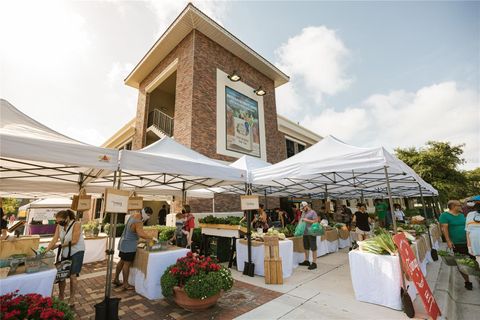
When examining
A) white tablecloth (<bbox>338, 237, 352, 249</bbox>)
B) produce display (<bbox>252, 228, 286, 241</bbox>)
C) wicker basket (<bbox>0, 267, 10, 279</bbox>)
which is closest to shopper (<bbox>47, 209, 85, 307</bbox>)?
wicker basket (<bbox>0, 267, 10, 279</bbox>)

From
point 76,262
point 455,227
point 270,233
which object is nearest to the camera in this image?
point 76,262

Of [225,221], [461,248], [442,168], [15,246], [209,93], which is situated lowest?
[461,248]

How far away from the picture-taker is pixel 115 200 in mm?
3418

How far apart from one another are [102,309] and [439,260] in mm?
9649

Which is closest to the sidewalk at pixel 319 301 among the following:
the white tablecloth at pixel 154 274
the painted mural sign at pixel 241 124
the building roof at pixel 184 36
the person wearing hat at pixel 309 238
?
the person wearing hat at pixel 309 238

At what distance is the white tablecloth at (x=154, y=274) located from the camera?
4344mm

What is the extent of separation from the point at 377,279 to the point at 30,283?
543 centimetres

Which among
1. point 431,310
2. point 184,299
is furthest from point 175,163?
point 431,310

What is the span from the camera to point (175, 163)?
4.43 metres

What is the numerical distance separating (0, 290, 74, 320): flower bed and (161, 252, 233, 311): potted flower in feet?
5.67

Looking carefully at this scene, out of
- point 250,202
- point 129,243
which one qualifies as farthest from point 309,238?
point 129,243

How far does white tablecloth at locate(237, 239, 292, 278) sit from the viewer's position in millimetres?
5656

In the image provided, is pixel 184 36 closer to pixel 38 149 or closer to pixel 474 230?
pixel 38 149

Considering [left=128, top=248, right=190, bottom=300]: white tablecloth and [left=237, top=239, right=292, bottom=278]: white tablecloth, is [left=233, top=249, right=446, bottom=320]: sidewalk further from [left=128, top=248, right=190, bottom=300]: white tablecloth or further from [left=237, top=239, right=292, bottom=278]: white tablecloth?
[left=128, top=248, right=190, bottom=300]: white tablecloth
